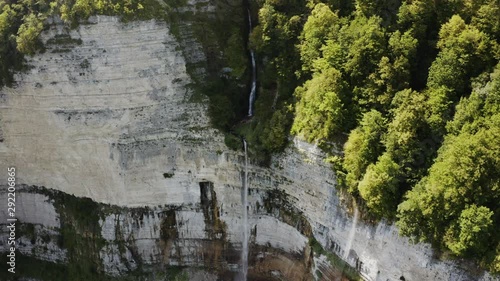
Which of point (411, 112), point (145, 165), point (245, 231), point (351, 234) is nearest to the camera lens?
point (411, 112)

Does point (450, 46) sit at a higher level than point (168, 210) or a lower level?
higher

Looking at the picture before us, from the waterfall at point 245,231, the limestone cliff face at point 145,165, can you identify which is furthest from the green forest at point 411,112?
the limestone cliff face at point 145,165

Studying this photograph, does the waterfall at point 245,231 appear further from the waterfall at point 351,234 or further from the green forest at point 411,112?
the waterfall at point 351,234

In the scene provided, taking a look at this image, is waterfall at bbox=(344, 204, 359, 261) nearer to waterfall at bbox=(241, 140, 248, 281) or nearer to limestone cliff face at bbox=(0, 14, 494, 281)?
limestone cliff face at bbox=(0, 14, 494, 281)

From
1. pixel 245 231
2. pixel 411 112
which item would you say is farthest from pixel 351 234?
pixel 245 231

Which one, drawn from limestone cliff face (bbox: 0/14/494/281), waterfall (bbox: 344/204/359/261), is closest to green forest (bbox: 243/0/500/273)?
waterfall (bbox: 344/204/359/261)

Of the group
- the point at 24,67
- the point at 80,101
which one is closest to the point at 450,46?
the point at 80,101

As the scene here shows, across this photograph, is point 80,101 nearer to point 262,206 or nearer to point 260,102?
point 260,102

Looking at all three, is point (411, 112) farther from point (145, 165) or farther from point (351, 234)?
point (145, 165)

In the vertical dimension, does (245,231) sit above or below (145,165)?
below
